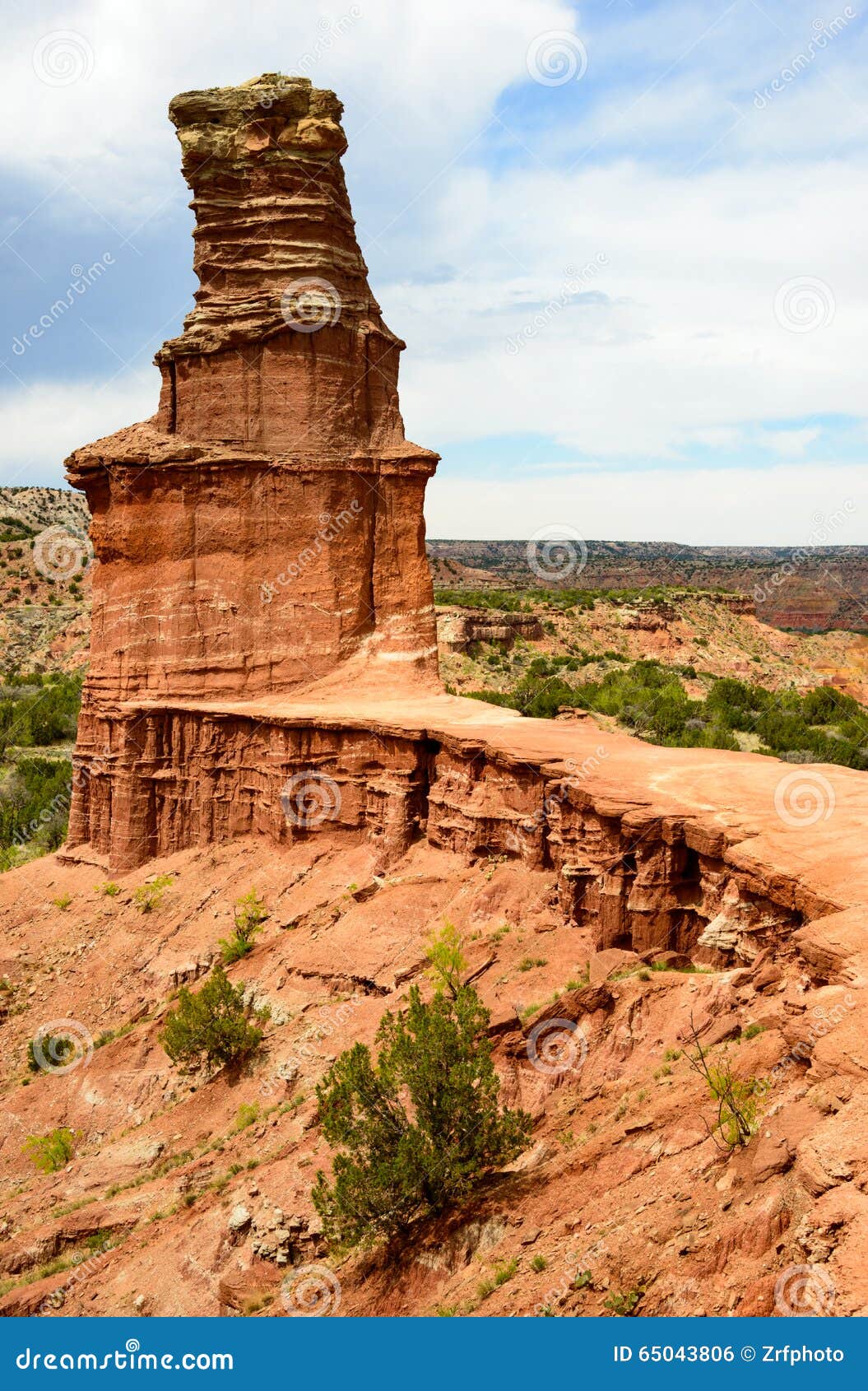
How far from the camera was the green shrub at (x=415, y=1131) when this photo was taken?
11586 millimetres

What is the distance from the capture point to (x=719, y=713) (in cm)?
4647

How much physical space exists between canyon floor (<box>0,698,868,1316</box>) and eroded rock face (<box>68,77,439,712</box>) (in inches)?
176

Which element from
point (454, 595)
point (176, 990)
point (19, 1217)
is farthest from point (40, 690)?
point (19, 1217)

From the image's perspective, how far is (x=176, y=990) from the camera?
20.0 metres

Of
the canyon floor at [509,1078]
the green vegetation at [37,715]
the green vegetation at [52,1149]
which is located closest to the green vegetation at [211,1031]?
the canyon floor at [509,1078]

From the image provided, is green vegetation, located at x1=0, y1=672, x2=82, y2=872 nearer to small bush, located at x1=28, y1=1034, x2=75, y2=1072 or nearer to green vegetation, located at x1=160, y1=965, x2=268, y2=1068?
small bush, located at x1=28, y1=1034, x2=75, y2=1072

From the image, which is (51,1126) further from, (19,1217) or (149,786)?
(149,786)

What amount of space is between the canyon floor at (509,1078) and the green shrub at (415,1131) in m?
0.39

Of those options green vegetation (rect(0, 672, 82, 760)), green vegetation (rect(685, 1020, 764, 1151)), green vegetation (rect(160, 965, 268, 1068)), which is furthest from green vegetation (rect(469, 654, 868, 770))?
green vegetation (rect(685, 1020, 764, 1151))

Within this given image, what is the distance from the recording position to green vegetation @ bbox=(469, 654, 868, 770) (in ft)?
130

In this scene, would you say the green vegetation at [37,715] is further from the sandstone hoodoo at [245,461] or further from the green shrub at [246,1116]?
the green shrub at [246,1116]

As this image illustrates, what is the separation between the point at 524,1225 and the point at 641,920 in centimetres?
497

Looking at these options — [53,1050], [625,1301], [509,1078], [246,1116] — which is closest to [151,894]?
[53,1050]

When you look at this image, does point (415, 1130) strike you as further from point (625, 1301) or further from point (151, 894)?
point (151, 894)
